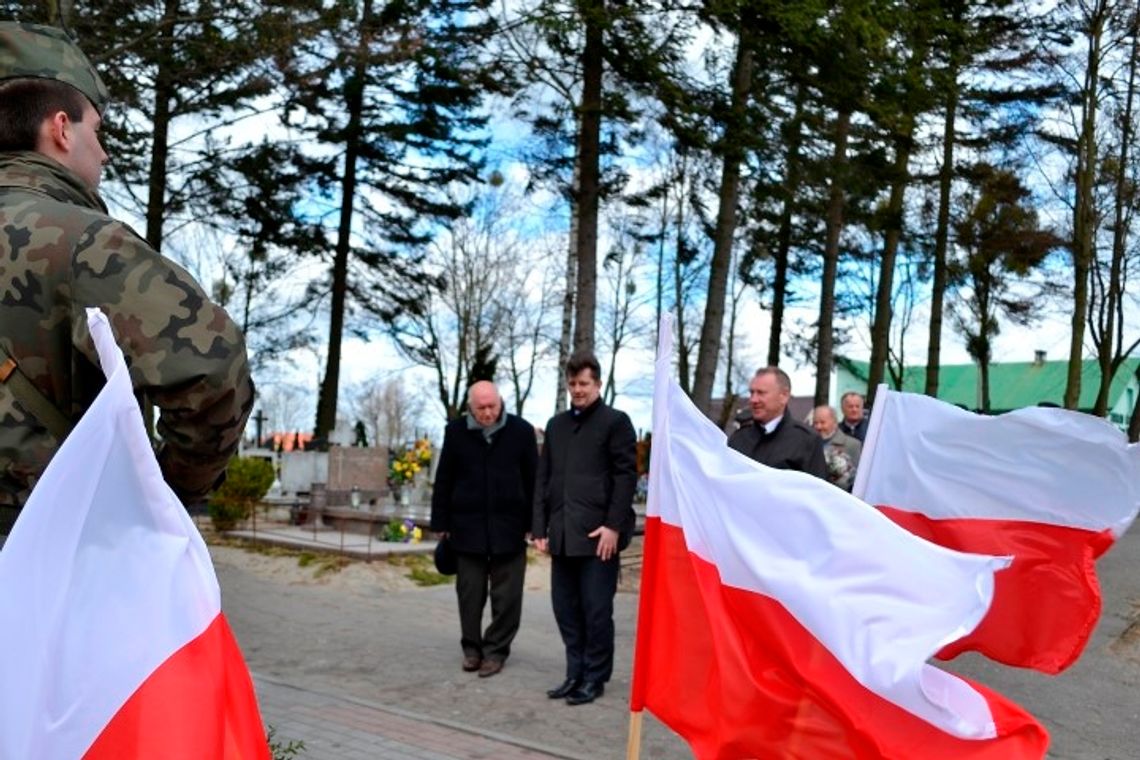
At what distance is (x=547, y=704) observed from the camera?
7434 mm

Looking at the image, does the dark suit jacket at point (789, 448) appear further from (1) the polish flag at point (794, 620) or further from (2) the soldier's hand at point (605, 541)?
(1) the polish flag at point (794, 620)

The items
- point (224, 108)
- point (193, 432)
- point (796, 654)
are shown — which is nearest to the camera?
point (193, 432)

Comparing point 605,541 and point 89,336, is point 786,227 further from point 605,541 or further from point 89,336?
point 89,336

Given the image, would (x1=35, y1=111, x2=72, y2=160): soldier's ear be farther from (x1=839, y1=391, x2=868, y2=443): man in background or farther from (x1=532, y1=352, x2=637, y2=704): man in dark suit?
(x1=839, y1=391, x2=868, y2=443): man in background

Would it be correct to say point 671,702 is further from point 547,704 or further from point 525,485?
point 525,485

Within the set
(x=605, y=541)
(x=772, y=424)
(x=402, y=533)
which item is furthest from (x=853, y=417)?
(x=402, y=533)

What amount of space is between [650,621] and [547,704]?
303 cm

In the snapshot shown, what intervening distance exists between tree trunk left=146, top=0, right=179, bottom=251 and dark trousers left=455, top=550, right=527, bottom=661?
18.9ft

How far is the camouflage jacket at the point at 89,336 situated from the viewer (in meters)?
2.19

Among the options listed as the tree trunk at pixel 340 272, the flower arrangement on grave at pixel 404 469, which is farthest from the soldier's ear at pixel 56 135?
the tree trunk at pixel 340 272

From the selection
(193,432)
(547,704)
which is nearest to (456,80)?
(547,704)

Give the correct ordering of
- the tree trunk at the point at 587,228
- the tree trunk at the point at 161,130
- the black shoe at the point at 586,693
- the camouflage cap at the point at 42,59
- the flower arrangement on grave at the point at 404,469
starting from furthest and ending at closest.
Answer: the flower arrangement on grave at the point at 404,469 → the tree trunk at the point at 587,228 → the tree trunk at the point at 161,130 → the black shoe at the point at 586,693 → the camouflage cap at the point at 42,59

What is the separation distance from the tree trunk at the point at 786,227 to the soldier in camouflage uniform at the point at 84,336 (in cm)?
1482

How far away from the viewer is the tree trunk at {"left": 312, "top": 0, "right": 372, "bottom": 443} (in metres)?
26.7
